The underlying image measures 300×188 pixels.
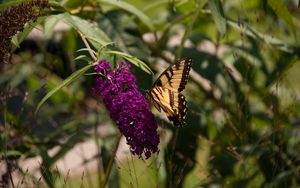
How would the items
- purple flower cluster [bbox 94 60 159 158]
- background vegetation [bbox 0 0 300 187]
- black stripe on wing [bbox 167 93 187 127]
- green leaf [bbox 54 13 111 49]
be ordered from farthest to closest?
background vegetation [bbox 0 0 300 187], green leaf [bbox 54 13 111 49], black stripe on wing [bbox 167 93 187 127], purple flower cluster [bbox 94 60 159 158]

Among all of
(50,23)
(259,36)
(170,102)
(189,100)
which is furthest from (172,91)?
(189,100)

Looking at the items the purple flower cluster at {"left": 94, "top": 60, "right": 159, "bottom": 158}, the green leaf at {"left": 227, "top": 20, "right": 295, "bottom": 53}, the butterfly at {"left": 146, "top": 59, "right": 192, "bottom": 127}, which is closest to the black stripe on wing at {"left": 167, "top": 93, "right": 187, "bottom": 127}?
the butterfly at {"left": 146, "top": 59, "right": 192, "bottom": 127}

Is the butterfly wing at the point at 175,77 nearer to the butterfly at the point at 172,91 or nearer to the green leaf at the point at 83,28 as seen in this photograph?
the butterfly at the point at 172,91

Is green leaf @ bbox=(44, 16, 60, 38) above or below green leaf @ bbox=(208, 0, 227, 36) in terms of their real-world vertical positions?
above

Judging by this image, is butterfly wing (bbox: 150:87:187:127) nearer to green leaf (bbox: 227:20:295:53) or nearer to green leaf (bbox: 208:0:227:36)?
green leaf (bbox: 208:0:227:36)

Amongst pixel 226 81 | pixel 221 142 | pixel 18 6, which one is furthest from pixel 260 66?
pixel 18 6

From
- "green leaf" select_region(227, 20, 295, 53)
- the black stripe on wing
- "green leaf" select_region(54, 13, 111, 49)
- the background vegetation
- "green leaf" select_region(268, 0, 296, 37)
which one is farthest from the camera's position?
"green leaf" select_region(227, 20, 295, 53)

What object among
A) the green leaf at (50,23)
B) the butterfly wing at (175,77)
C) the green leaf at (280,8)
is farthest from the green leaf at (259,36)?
the green leaf at (50,23)
